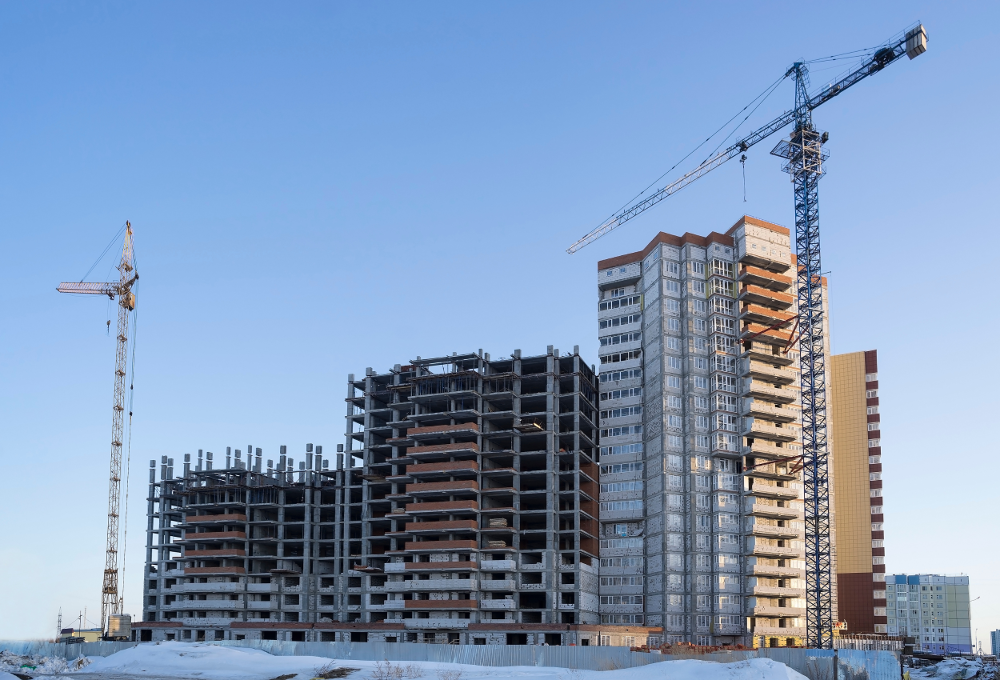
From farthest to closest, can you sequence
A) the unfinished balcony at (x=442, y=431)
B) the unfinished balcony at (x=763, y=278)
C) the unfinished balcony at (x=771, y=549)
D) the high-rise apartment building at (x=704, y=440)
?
the unfinished balcony at (x=763, y=278) < the unfinished balcony at (x=442, y=431) < the unfinished balcony at (x=771, y=549) < the high-rise apartment building at (x=704, y=440)

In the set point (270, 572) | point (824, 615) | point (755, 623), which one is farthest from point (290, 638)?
point (824, 615)

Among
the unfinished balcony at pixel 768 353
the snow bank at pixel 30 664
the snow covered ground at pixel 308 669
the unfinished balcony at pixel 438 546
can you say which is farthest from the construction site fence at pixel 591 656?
the unfinished balcony at pixel 768 353

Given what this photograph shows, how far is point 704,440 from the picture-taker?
151m

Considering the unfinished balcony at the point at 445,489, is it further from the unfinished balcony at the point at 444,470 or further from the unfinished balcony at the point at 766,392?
the unfinished balcony at the point at 766,392

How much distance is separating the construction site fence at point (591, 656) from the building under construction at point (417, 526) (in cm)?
3866

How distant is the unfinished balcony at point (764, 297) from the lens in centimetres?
15800

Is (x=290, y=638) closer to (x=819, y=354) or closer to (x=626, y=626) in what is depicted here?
(x=626, y=626)

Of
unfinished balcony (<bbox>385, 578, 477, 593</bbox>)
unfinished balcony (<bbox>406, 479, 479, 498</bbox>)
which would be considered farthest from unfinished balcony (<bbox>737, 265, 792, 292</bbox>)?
unfinished balcony (<bbox>385, 578, 477, 593</bbox>)

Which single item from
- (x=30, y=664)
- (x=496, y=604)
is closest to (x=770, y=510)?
(x=496, y=604)

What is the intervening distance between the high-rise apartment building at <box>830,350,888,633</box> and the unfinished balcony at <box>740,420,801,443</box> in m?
28.1

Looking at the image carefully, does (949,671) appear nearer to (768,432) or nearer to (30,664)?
(768,432)

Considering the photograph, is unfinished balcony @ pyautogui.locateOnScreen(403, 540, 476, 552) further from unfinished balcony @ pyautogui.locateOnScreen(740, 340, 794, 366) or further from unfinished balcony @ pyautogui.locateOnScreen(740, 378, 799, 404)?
unfinished balcony @ pyautogui.locateOnScreen(740, 340, 794, 366)

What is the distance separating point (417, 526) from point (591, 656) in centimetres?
6227

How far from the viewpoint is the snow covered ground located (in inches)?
2911
